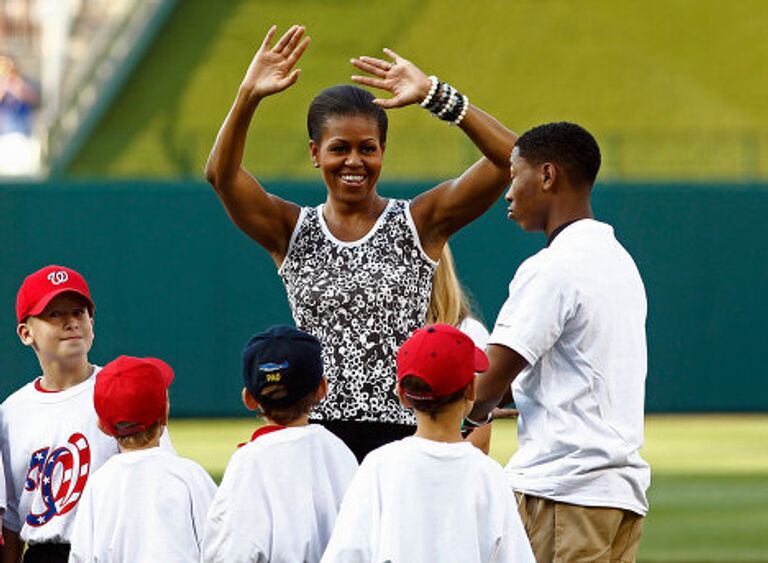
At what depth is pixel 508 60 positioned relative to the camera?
23.9m

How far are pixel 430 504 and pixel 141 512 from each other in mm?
957

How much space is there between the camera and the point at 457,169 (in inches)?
710

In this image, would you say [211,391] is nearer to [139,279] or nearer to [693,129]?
[139,279]

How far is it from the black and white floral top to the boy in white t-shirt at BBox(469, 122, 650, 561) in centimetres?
46

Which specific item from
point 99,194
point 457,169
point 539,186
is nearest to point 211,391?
point 99,194

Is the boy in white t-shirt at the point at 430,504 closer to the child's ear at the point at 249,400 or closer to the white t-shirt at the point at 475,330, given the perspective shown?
the child's ear at the point at 249,400

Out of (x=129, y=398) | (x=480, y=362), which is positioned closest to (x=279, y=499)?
(x=129, y=398)

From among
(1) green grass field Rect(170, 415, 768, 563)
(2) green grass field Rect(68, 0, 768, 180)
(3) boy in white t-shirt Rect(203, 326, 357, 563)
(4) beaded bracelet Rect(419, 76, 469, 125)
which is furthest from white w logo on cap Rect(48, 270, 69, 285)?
(2) green grass field Rect(68, 0, 768, 180)

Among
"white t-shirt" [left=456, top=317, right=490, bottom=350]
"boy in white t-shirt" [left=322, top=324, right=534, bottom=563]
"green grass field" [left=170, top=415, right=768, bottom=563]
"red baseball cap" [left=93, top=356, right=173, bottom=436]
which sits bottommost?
"green grass field" [left=170, top=415, right=768, bottom=563]

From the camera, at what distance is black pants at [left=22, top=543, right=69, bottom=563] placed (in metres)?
5.35

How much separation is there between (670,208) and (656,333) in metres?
1.34

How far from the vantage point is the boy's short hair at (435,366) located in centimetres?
452

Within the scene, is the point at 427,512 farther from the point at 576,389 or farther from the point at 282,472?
the point at 576,389

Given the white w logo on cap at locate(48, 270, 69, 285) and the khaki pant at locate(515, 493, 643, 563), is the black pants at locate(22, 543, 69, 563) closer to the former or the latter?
the white w logo on cap at locate(48, 270, 69, 285)
